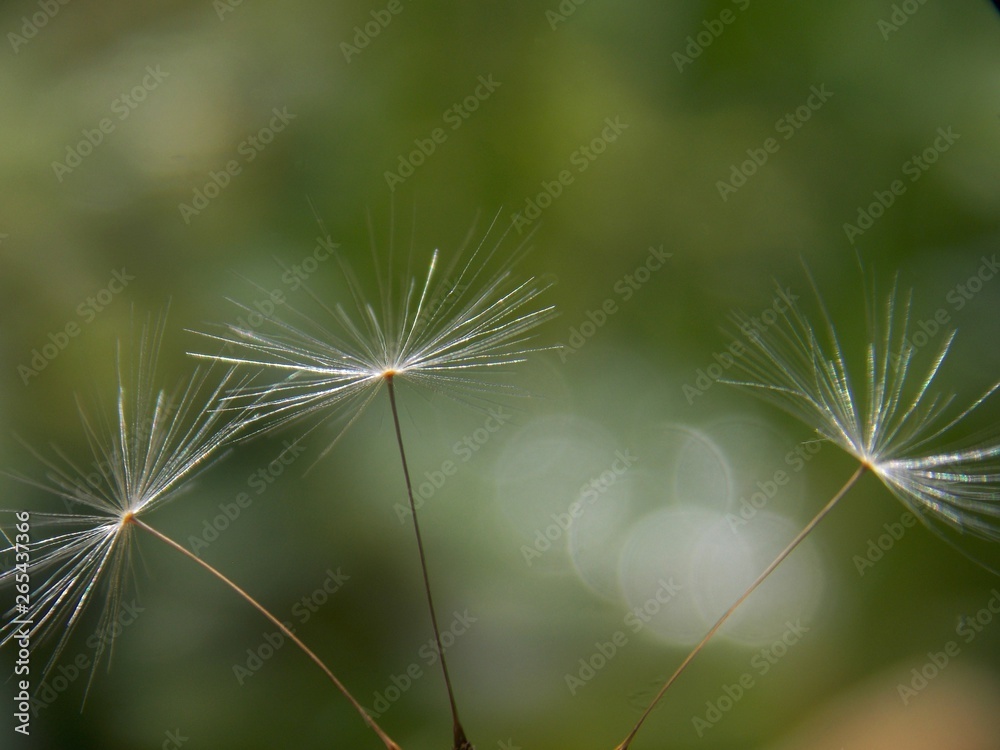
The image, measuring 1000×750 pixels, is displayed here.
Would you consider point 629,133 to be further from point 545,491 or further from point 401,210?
point 545,491

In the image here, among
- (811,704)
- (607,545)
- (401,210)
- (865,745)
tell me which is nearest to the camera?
(865,745)

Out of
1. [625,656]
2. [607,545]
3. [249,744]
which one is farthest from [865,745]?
[249,744]

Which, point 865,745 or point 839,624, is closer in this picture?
point 865,745

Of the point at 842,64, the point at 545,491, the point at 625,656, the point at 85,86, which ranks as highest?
the point at 85,86

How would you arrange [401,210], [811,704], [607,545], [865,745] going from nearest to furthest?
[865,745] → [811,704] → [607,545] → [401,210]

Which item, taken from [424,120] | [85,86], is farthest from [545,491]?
[85,86]

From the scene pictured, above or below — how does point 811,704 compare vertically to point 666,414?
below

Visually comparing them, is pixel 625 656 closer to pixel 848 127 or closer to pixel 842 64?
A: pixel 848 127
